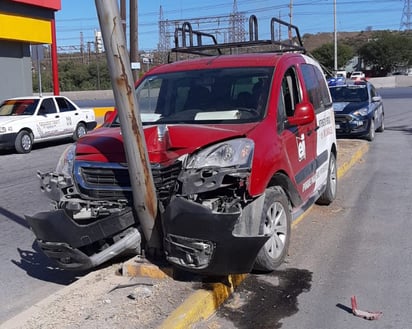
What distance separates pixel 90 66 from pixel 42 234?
7869 centimetres

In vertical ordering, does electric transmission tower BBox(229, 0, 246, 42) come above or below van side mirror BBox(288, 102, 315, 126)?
above

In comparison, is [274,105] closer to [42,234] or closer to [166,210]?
[166,210]

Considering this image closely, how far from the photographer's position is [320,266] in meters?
5.17

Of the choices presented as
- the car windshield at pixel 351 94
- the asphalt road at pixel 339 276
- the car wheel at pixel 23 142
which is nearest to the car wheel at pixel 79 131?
the car wheel at pixel 23 142

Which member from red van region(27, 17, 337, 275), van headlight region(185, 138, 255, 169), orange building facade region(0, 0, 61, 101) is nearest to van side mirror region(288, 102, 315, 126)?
red van region(27, 17, 337, 275)

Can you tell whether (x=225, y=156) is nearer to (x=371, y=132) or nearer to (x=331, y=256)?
(x=331, y=256)

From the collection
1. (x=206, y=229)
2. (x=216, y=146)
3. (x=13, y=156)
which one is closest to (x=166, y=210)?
(x=206, y=229)

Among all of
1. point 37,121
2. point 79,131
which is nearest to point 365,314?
point 37,121

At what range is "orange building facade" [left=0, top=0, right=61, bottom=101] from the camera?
2189 cm

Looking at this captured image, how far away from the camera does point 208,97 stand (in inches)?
215

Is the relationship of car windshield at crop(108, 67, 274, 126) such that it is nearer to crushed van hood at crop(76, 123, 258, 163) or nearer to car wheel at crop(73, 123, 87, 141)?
crushed van hood at crop(76, 123, 258, 163)

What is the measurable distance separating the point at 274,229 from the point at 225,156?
3.28 feet

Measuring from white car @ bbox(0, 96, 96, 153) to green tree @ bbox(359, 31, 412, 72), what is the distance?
73.8 meters

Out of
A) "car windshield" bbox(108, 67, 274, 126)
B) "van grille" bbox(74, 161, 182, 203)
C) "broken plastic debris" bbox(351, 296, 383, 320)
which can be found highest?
"car windshield" bbox(108, 67, 274, 126)
